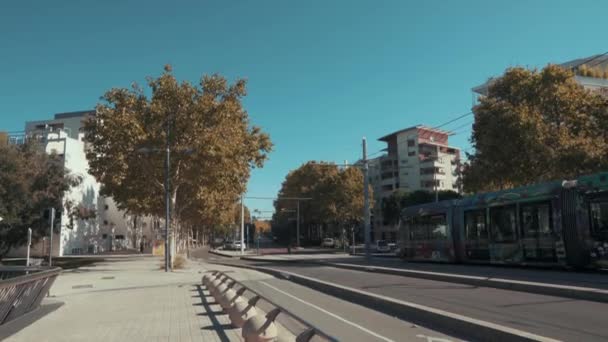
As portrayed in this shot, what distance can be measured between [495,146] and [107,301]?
961 inches

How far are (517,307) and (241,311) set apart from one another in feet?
19.9

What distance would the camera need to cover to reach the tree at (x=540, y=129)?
92.8ft

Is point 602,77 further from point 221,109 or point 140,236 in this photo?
point 140,236

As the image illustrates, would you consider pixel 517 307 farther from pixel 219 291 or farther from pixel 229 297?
pixel 219 291

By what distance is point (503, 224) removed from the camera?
71.4 ft

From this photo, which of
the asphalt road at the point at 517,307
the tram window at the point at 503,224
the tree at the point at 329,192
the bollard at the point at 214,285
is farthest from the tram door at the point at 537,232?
the tree at the point at 329,192

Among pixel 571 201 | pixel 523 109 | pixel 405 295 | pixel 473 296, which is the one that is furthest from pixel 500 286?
pixel 523 109

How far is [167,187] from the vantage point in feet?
Answer: 99.2

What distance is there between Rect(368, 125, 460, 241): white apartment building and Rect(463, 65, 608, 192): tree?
59343 millimetres

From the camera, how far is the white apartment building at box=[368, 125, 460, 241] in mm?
95875

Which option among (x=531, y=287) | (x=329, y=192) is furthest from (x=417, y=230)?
(x=329, y=192)

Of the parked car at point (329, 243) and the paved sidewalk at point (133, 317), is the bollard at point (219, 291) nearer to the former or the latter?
the paved sidewalk at point (133, 317)

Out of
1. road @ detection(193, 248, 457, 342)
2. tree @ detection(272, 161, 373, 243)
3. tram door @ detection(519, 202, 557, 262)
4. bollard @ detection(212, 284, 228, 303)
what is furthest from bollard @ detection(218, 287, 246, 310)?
tree @ detection(272, 161, 373, 243)

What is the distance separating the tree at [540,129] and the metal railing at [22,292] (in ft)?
84.4
